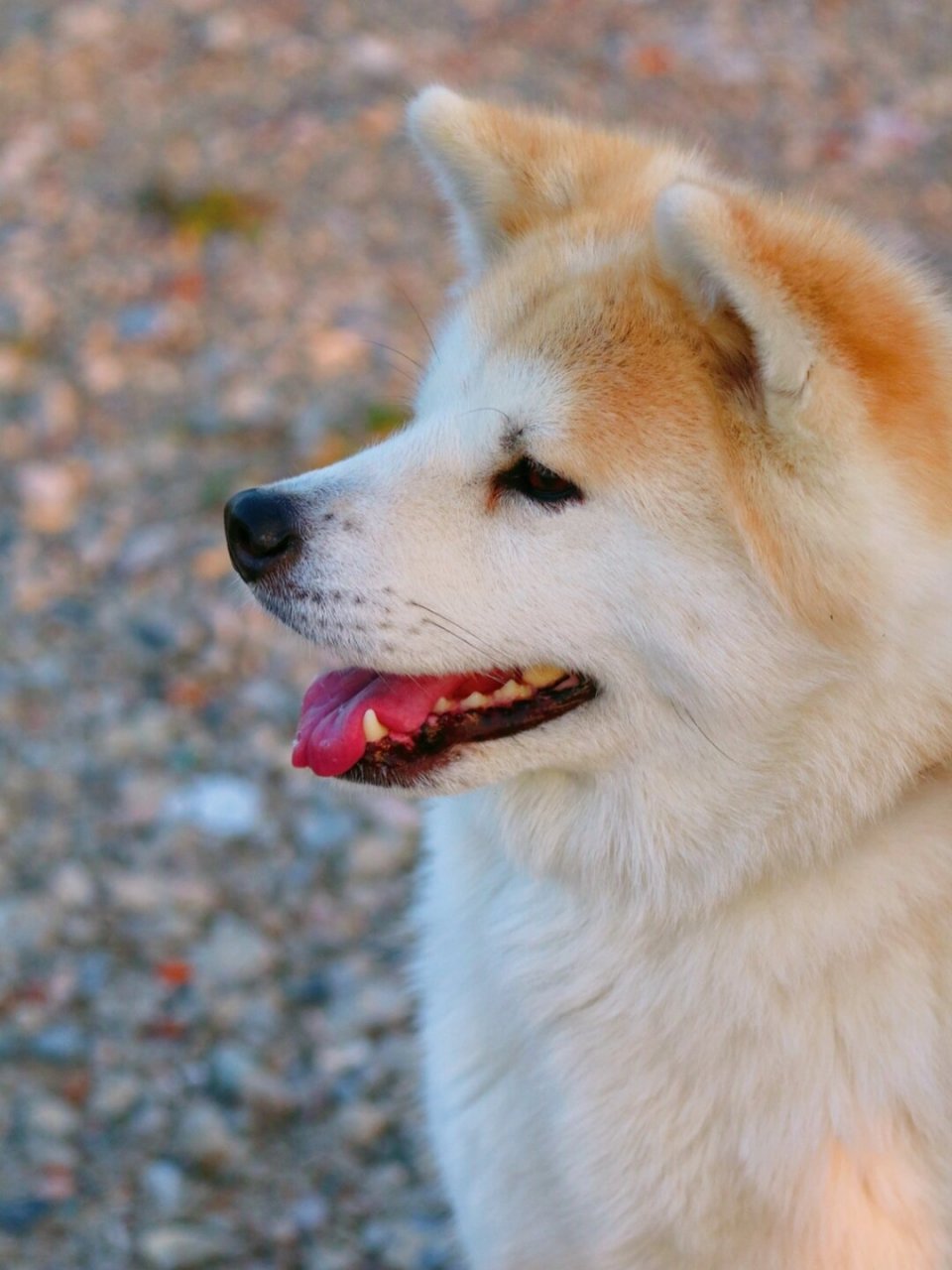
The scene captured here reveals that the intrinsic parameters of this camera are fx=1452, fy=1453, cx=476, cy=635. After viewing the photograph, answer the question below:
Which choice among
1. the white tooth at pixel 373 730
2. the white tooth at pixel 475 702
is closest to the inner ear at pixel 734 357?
the white tooth at pixel 475 702

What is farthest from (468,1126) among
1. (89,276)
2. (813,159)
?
(813,159)

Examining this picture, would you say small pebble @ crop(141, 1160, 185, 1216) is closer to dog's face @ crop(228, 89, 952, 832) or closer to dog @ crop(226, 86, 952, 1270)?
dog @ crop(226, 86, 952, 1270)

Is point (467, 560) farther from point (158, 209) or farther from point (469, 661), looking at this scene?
point (158, 209)

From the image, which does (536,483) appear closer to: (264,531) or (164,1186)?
(264,531)

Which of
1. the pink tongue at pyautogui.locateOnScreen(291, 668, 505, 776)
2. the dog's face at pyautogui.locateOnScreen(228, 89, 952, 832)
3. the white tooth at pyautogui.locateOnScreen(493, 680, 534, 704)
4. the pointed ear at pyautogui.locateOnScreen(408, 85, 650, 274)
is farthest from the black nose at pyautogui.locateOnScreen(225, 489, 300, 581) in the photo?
the pointed ear at pyautogui.locateOnScreen(408, 85, 650, 274)

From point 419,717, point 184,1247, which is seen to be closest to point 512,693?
point 419,717

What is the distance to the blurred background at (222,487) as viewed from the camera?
3246mm

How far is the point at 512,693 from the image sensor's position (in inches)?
91.7

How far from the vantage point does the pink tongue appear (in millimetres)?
2377

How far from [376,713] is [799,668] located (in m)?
0.70

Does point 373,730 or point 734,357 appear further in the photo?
point 373,730

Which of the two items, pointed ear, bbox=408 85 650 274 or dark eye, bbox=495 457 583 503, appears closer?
dark eye, bbox=495 457 583 503

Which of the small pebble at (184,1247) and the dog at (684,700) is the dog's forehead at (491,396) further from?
the small pebble at (184,1247)

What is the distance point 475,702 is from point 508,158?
1.06 m
